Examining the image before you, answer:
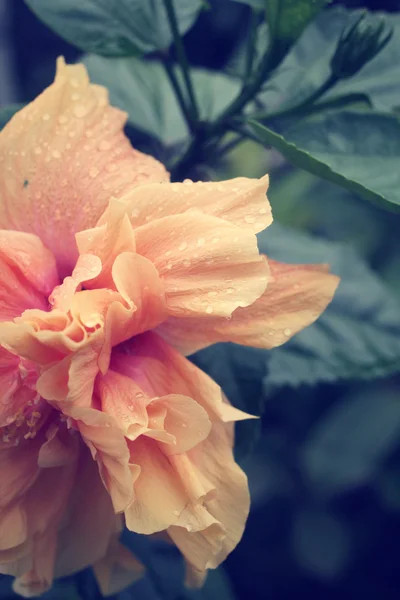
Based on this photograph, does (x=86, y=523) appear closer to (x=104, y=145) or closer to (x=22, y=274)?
(x=22, y=274)

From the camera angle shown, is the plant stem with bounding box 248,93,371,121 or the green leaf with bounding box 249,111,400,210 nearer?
the green leaf with bounding box 249,111,400,210

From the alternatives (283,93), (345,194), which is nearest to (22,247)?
(283,93)

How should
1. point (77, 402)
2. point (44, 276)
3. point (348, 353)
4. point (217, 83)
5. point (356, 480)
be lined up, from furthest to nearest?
point (356, 480) < point (217, 83) < point (348, 353) < point (44, 276) < point (77, 402)

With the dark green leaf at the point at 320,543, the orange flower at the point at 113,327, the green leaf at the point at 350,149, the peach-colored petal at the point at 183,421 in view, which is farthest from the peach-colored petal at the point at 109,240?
the dark green leaf at the point at 320,543

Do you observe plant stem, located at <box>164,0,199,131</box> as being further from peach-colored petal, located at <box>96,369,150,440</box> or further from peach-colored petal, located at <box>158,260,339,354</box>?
peach-colored petal, located at <box>96,369,150,440</box>

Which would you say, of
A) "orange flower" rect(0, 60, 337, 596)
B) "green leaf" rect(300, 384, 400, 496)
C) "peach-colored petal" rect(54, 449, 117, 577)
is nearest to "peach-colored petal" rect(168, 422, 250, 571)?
"orange flower" rect(0, 60, 337, 596)

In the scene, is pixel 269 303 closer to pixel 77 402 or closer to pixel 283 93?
pixel 77 402
